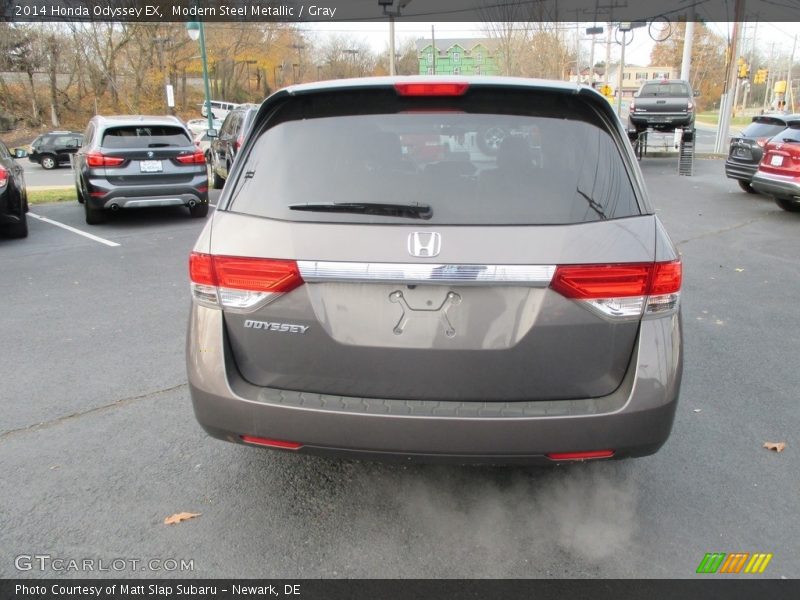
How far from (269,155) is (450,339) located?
1.06 m

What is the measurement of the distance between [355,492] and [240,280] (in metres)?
1.26

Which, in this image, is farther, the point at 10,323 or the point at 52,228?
the point at 52,228

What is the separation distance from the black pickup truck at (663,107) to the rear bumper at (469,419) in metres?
19.0

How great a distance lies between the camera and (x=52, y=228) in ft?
33.0

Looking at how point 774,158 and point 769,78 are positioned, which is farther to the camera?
point 769,78

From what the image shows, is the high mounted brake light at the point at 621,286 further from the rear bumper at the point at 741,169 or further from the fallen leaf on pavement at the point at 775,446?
the rear bumper at the point at 741,169

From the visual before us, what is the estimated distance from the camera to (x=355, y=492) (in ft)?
9.84

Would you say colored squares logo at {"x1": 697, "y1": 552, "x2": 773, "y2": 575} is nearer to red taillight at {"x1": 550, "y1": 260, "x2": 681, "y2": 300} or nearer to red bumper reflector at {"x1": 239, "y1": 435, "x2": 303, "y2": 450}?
red taillight at {"x1": 550, "y1": 260, "x2": 681, "y2": 300}

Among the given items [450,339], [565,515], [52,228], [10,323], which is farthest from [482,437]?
[52,228]

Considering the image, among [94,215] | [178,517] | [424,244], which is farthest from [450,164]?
[94,215]

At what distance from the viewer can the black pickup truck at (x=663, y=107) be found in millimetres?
19391

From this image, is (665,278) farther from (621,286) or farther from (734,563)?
(734,563)

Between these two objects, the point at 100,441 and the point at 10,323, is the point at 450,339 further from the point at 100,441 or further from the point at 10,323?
the point at 10,323
